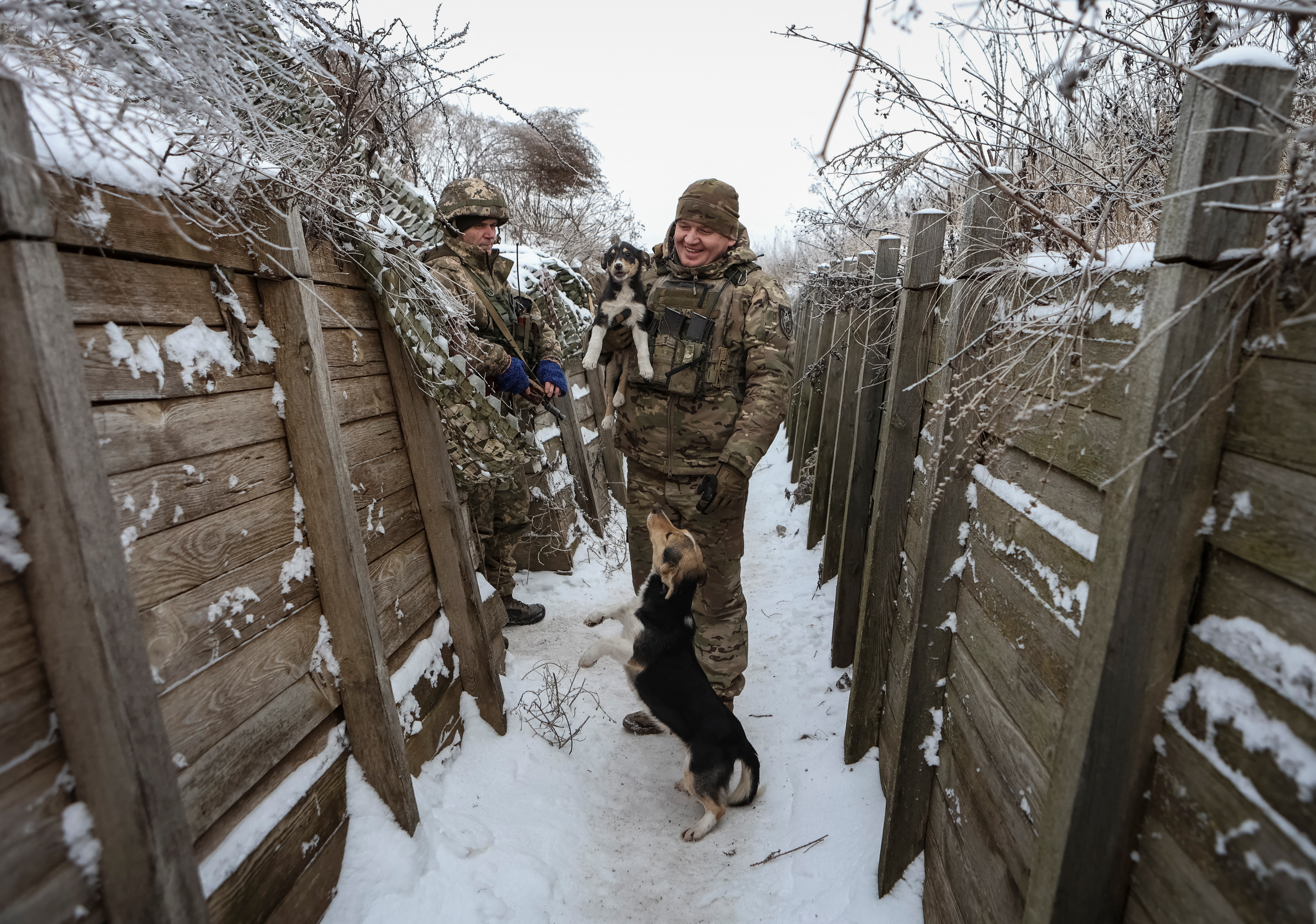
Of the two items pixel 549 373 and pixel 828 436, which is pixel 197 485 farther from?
pixel 828 436

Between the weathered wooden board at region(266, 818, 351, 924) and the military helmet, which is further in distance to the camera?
the military helmet

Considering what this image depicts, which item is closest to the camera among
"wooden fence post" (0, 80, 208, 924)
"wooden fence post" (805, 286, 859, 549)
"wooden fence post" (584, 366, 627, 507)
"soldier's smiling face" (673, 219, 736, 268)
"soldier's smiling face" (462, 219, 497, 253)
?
"wooden fence post" (0, 80, 208, 924)

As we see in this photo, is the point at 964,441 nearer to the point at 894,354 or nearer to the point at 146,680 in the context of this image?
the point at 894,354

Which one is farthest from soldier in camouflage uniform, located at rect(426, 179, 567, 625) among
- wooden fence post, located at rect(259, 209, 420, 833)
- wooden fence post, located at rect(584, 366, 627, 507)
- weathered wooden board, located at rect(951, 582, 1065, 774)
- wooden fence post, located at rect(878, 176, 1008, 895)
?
wooden fence post, located at rect(584, 366, 627, 507)

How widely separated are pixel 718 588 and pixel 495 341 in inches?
78.2

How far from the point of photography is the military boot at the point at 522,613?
4.72 meters

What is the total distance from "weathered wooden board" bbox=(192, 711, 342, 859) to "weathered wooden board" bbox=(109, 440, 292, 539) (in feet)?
2.00

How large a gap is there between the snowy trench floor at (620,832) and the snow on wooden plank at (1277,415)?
201 cm

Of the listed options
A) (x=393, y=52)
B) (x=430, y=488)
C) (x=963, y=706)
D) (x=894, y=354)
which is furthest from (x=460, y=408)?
(x=963, y=706)

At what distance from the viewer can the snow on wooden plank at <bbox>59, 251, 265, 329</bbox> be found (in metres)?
1.43

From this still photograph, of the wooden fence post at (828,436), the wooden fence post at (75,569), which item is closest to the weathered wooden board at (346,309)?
the wooden fence post at (75,569)

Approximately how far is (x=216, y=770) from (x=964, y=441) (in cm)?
238

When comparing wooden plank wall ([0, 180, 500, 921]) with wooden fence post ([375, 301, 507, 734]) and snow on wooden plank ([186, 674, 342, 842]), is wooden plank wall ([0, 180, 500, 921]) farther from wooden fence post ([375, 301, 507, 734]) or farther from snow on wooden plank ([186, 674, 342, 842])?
wooden fence post ([375, 301, 507, 734])

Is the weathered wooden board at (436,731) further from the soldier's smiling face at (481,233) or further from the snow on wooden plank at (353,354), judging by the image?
the soldier's smiling face at (481,233)
